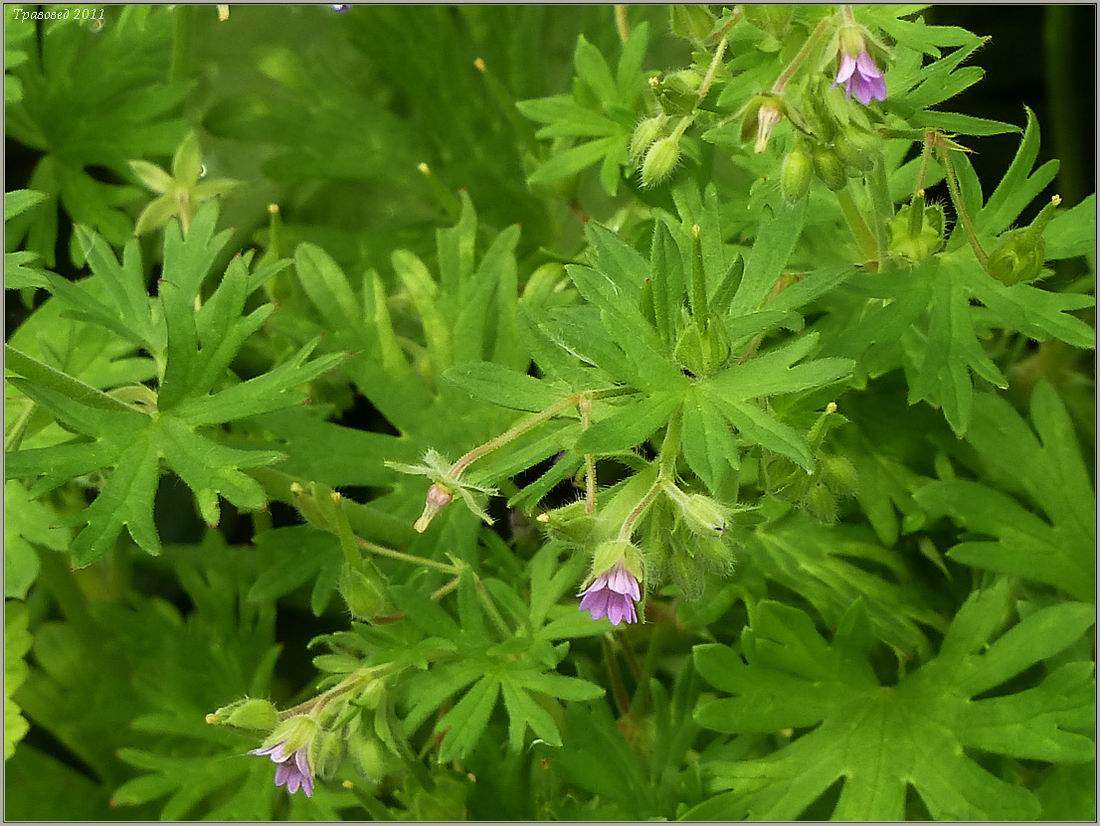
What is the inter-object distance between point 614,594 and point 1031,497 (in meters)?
0.91

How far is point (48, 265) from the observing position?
2.09 meters

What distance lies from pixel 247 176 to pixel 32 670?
1249 mm

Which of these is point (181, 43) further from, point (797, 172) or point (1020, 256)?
point (1020, 256)

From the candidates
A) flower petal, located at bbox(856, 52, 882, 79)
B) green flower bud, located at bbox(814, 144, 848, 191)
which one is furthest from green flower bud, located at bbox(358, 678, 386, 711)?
flower petal, located at bbox(856, 52, 882, 79)

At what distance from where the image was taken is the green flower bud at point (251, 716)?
1.39 metres

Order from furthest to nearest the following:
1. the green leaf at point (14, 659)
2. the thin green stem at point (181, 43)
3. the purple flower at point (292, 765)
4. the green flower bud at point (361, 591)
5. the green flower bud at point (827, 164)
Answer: the thin green stem at point (181, 43), the green leaf at point (14, 659), the green flower bud at point (361, 591), the purple flower at point (292, 765), the green flower bud at point (827, 164)

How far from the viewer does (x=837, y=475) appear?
1.40 meters

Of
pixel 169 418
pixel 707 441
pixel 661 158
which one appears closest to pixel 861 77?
pixel 661 158

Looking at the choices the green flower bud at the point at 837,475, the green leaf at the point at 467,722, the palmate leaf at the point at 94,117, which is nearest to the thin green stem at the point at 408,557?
the green leaf at the point at 467,722

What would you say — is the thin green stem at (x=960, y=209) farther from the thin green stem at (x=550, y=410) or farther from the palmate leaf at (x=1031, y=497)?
the thin green stem at (x=550, y=410)

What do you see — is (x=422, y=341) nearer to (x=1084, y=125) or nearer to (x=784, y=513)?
(x=784, y=513)

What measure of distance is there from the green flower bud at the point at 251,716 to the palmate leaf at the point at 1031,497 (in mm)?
991

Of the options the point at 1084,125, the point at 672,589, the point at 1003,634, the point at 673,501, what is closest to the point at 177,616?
the point at 672,589

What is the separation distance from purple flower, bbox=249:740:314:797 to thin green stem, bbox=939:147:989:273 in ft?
3.42
